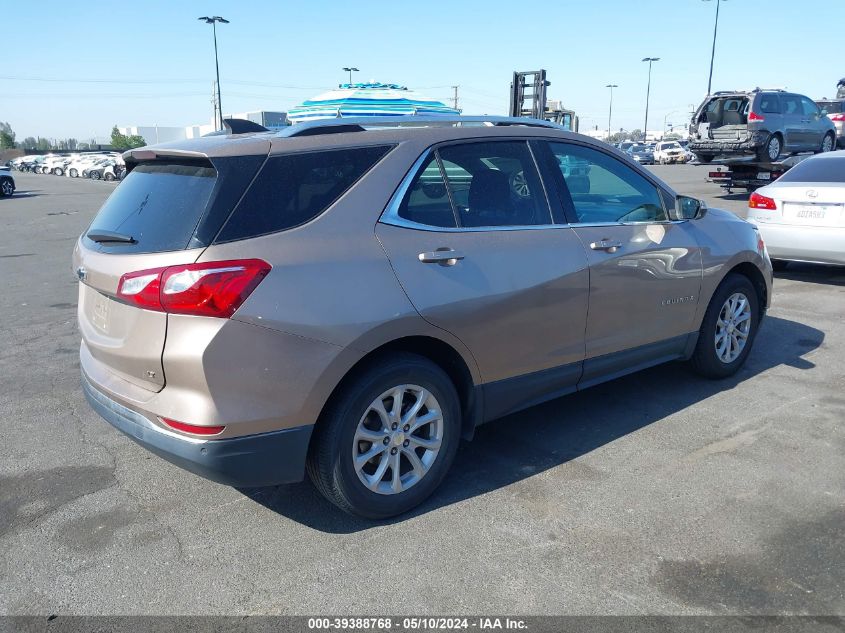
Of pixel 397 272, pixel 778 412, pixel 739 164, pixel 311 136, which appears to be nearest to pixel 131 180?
pixel 311 136

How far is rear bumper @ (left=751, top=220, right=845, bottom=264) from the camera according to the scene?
777 cm

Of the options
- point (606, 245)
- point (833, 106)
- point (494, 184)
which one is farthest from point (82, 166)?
point (606, 245)

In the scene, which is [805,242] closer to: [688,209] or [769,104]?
[688,209]

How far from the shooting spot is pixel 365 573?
298cm

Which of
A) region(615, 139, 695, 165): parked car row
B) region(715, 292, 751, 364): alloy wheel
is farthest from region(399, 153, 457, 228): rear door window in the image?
region(615, 139, 695, 165): parked car row

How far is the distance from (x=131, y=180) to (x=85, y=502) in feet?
5.33

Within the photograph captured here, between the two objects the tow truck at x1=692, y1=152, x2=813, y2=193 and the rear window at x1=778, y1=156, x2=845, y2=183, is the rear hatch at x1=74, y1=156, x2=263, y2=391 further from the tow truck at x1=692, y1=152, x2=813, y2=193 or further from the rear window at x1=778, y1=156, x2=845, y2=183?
the tow truck at x1=692, y1=152, x2=813, y2=193

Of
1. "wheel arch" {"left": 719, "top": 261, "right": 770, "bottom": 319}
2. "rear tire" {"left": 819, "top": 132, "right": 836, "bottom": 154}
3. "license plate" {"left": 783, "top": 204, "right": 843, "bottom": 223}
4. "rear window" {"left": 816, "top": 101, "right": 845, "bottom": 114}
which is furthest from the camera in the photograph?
"rear window" {"left": 816, "top": 101, "right": 845, "bottom": 114}

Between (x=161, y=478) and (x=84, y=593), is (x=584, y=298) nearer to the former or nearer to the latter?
(x=161, y=478)

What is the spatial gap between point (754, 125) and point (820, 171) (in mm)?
9968

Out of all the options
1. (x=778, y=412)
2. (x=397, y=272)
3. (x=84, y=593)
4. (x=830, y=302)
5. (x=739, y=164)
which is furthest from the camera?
(x=739, y=164)

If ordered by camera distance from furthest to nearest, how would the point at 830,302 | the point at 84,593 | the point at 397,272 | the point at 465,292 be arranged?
the point at 830,302, the point at 465,292, the point at 397,272, the point at 84,593

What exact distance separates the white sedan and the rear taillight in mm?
7100

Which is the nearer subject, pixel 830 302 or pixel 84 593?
pixel 84 593
